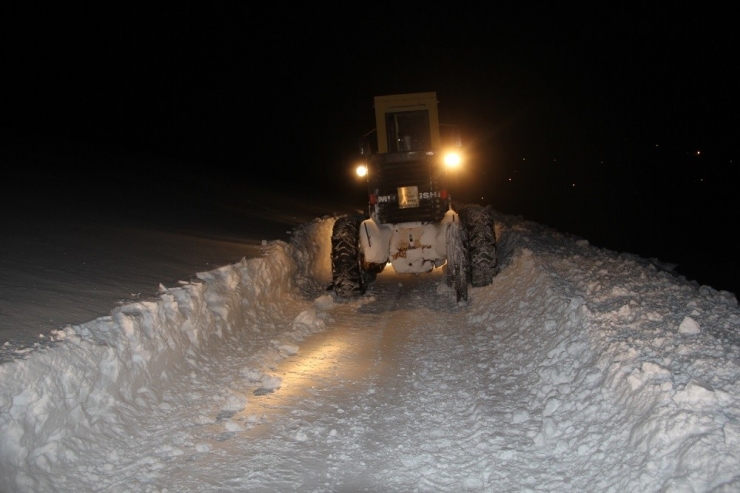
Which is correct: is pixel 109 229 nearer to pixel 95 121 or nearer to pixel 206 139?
pixel 95 121

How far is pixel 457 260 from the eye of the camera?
419 inches

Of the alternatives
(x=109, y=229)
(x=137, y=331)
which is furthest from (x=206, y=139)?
(x=137, y=331)

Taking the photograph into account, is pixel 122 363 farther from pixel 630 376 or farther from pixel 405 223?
pixel 405 223

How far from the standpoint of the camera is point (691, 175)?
39219 millimetres

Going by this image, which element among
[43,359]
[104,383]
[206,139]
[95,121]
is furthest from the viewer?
[206,139]

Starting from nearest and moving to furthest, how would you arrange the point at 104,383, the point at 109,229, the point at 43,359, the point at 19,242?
the point at 43,359
the point at 104,383
the point at 19,242
the point at 109,229

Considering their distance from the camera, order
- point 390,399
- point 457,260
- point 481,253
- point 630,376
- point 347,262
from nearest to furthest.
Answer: point 630,376, point 390,399, point 457,260, point 481,253, point 347,262

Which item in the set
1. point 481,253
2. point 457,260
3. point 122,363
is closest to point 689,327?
point 457,260

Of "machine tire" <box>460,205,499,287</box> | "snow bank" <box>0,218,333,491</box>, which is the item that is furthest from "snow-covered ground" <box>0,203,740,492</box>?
"machine tire" <box>460,205,499,287</box>

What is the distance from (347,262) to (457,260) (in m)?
2.16

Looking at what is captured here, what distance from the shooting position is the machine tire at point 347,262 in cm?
1145

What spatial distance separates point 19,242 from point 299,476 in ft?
22.2

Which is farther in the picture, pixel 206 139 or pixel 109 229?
pixel 206 139

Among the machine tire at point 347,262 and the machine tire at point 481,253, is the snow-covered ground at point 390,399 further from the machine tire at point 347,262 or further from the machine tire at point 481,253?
the machine tire at point 347,262
